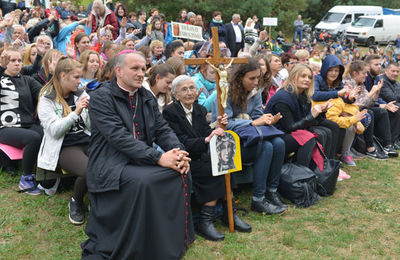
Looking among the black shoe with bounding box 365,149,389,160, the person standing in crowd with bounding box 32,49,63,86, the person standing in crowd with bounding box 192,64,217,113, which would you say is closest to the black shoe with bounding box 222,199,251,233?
the person standing in crowd with bounding box 192,64,217,113

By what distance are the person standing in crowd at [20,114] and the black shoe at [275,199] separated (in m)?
2.71

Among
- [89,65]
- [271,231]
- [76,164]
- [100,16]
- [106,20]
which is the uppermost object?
[100,16]

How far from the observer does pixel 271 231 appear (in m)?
3.98

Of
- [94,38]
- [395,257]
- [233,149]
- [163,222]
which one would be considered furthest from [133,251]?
[94,38]

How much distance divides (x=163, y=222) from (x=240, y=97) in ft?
6.15

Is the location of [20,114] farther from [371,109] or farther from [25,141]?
[371,109]

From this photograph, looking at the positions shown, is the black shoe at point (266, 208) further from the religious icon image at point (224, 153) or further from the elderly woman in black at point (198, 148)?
the religious icon image at point (224, 153)

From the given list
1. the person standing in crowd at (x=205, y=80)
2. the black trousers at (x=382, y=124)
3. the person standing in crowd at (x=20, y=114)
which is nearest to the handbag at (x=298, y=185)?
the person standing in crowd at (x=205, y=80)

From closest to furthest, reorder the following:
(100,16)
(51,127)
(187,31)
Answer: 1. (51,127)
2. (187,31)
3. (100,16)

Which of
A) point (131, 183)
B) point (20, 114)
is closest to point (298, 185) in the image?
point (131, 183)

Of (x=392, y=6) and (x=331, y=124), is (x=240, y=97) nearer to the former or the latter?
(x=331, y=124)

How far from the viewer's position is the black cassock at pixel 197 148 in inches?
153

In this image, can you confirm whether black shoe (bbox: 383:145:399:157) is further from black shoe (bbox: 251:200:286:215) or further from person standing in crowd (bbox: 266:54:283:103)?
black shoe (bbox: 251:200:286:215)

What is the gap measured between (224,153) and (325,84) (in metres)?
3.04
